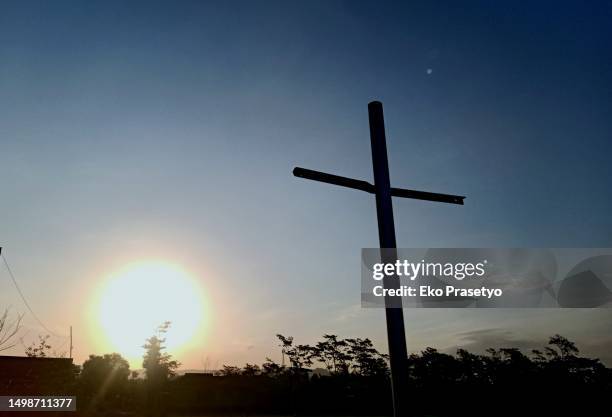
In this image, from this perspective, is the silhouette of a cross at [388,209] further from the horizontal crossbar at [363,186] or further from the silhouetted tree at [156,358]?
the silhouetted tree at [156,358]

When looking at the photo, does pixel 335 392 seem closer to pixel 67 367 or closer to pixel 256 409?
pixel 256 409

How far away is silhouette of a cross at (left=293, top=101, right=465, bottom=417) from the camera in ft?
11.6

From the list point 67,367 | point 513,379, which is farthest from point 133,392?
point 513,379

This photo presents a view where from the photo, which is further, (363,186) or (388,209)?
(363,186)

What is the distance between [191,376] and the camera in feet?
187

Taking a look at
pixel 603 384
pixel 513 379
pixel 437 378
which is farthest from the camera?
pixel 437 378

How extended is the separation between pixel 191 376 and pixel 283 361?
17.2 metres

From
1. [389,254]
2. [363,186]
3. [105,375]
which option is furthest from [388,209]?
[105,375]

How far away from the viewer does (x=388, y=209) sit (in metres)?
3.89

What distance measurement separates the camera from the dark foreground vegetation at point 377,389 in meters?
46.7

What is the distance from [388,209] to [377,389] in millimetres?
56328

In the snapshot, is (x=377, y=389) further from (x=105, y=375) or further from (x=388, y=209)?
(x=388, y=209)

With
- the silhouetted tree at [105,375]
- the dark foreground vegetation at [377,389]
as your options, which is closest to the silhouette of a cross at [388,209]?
the dark foreground vegetation at [377,389]

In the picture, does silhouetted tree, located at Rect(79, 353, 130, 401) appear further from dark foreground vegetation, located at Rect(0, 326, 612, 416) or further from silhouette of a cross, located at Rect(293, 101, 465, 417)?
silhouette of a cross, located at Rect(293, 101, 465, 417)
